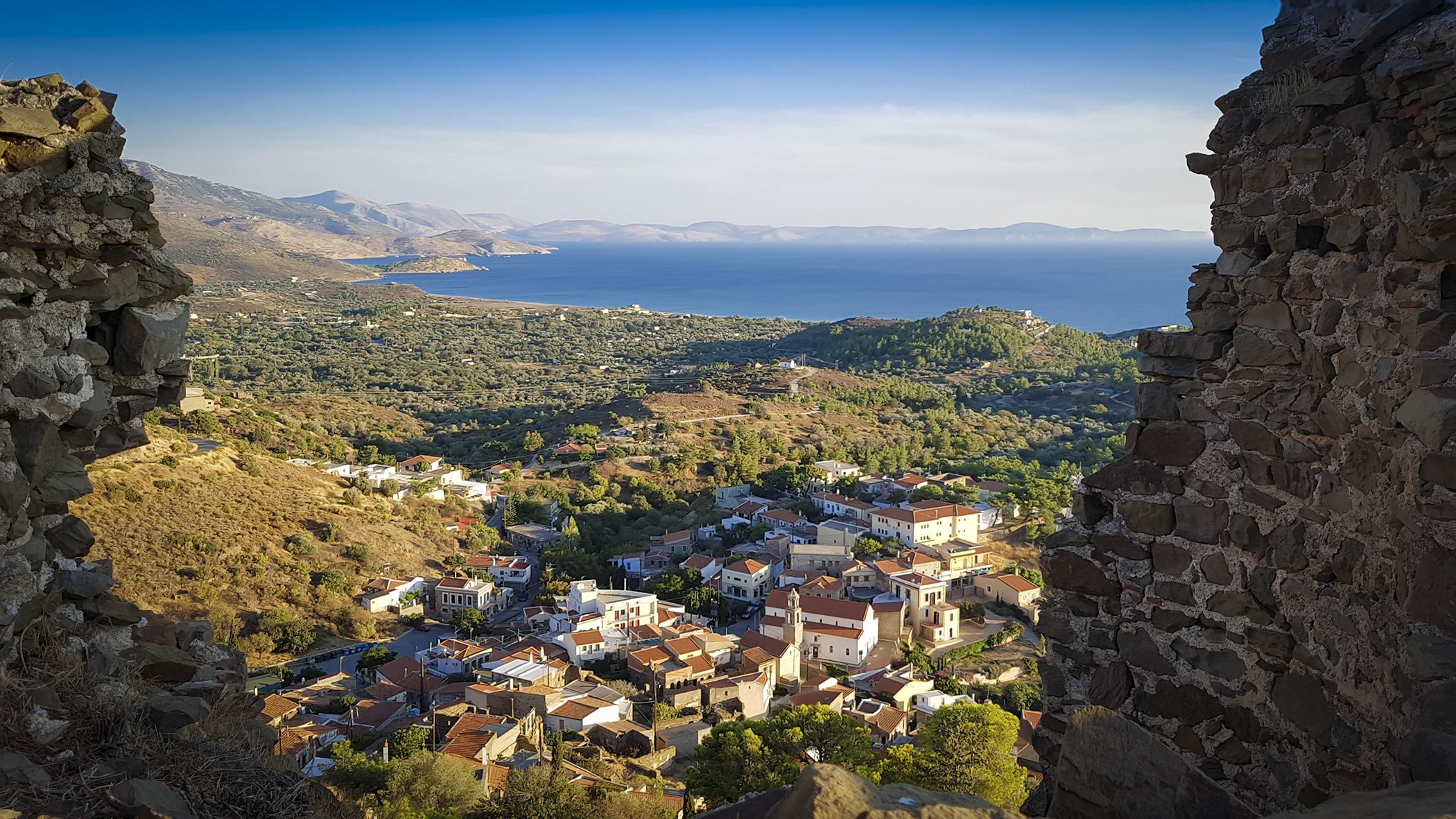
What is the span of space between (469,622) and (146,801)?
21.3m

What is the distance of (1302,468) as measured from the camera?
3.09 metres

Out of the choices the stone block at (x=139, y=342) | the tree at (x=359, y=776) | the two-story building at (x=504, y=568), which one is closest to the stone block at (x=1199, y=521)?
the stone block at (x=139, y=342)

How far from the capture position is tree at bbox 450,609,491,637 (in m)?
22.8

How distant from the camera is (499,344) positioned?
2968 inches

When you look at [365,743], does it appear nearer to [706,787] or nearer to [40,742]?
[706,787]

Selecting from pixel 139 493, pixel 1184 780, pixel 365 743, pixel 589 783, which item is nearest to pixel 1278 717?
pixel 1184 780

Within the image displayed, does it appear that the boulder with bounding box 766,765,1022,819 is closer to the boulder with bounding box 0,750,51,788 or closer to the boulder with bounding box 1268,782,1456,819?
the boulder with bounding box 1268,782,1456,819

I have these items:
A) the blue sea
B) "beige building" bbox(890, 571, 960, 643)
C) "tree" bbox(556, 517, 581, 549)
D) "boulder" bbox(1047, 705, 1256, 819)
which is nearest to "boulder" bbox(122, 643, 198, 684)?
"boulder" bbox(1047, 705, 1256, 819)

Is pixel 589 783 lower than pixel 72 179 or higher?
lower

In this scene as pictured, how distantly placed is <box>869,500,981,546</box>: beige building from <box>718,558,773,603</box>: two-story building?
4.76m

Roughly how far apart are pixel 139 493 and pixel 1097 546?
20.9 metres

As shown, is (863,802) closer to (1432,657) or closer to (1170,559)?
(1432,657)

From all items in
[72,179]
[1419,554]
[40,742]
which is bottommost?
[40,742]

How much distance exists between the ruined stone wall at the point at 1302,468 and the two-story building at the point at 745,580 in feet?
74.7
